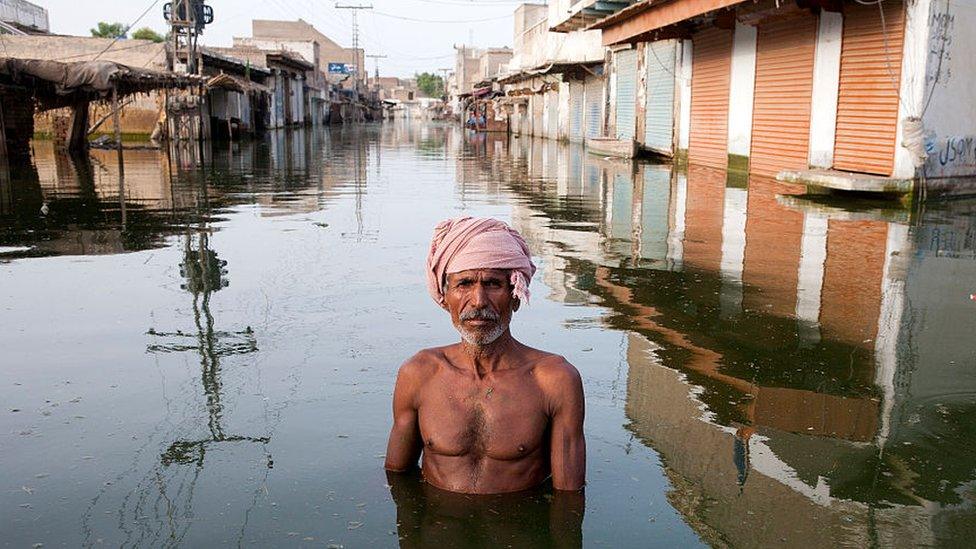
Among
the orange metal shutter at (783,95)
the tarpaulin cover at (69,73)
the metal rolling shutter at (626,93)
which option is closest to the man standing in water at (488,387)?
the orange metal shutter at (783,95)

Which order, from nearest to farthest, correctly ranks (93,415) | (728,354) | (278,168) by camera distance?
(93,415) < (728,354) < (278,168)

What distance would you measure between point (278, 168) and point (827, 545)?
739 inches

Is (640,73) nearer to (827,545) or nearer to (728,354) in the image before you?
(728,354)

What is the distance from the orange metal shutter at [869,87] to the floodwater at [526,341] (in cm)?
309

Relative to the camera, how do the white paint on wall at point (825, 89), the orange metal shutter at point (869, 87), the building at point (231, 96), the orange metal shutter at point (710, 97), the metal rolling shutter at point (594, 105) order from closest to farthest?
the orange metal shutter at point (869, 87) → the white paint on wall at point (825, 89) → the orange metal shutter at point (710, 97) → the metal rolling shutter at point (594, 105) → the building at point (231, 96)

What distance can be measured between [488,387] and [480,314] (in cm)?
25

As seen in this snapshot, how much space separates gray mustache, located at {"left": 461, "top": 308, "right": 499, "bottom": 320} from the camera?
275cm

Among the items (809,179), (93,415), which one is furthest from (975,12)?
(93,415)

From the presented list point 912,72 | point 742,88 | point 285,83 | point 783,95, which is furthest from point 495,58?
point 912,72

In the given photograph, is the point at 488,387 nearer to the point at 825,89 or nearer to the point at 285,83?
the point at 825,89

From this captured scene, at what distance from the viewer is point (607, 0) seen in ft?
77.8

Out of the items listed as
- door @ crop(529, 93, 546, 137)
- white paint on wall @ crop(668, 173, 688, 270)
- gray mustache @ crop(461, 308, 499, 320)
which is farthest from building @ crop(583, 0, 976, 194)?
door @ crop(529, 93, 546, 137)

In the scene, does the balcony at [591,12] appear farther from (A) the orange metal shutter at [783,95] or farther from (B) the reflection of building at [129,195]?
(B) the reflection of building at [129,195]

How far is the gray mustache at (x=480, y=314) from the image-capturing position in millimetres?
2754
